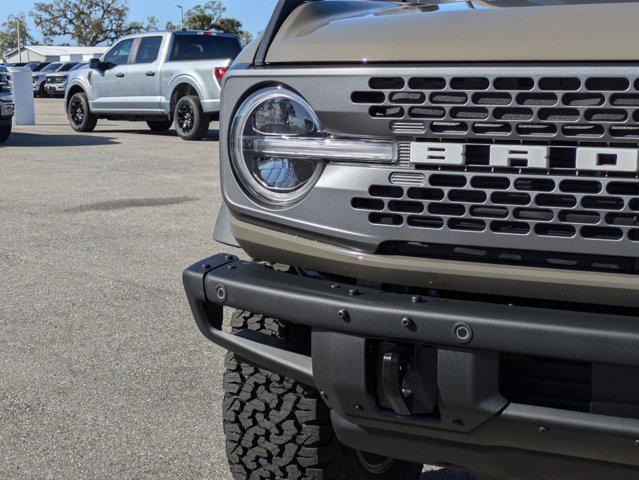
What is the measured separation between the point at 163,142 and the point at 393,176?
14643 millimetres

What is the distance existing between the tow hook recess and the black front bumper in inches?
1.0

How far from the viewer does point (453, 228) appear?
2129mm

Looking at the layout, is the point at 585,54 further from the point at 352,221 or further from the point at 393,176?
the point at 352,221

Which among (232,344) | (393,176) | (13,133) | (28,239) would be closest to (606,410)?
(393,176)

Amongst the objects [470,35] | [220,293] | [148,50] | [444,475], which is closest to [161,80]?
[148,50]

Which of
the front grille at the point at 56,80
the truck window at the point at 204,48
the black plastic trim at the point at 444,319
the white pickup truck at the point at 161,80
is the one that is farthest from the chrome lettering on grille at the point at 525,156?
the front grille at the point at 56,80

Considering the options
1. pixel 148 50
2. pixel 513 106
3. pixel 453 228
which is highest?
pixel 148 50

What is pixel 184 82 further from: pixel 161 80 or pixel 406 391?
pixel 406 391

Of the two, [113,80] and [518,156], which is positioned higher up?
[518,156]

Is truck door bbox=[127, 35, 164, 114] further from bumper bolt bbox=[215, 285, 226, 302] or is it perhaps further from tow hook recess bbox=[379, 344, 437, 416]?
tow hook recess bbox=[379, 344, 437, 416]

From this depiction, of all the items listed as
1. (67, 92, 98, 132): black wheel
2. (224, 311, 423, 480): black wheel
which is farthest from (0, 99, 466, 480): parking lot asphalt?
(67, 92, 98, 132): black wheel

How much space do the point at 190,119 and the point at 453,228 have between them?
15076 millimetres

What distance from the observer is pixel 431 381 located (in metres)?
2.17

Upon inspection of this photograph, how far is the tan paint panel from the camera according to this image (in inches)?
79.2
